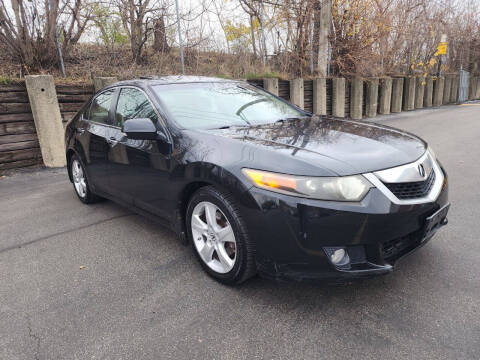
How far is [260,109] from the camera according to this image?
350cm

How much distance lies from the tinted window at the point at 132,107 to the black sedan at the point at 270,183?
0.5 inches

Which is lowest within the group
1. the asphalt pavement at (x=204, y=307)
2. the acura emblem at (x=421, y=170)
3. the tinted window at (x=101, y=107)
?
the asphalt pavement at (x=204, y=307)

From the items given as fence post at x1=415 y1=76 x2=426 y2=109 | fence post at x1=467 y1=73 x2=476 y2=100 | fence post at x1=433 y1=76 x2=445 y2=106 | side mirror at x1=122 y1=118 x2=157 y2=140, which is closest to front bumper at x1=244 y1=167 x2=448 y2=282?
side mirror at x1=122 y1=118 x2=157 y2=140

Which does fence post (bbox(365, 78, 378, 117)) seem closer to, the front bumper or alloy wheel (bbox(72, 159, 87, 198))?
alloy wheel (bbox(72, 159, 87, 198))

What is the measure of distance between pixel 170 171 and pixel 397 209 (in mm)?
1666

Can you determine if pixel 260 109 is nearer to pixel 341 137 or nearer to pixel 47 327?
pixel 341 137

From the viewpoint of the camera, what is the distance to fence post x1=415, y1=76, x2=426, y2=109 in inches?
661

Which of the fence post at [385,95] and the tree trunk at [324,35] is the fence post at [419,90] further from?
the tree trunk at [324,35]

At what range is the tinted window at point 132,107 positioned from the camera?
320 centimetres

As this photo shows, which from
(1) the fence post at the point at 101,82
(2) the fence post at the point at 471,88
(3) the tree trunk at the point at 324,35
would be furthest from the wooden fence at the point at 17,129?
(2) the fence post at the point at 471,88

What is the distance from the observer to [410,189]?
2.24m

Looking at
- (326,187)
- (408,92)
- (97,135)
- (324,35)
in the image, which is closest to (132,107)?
(97,135)

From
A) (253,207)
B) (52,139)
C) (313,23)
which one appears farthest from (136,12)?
(253,207)

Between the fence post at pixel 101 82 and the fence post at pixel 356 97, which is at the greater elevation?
the fence post at pixel 101 82
